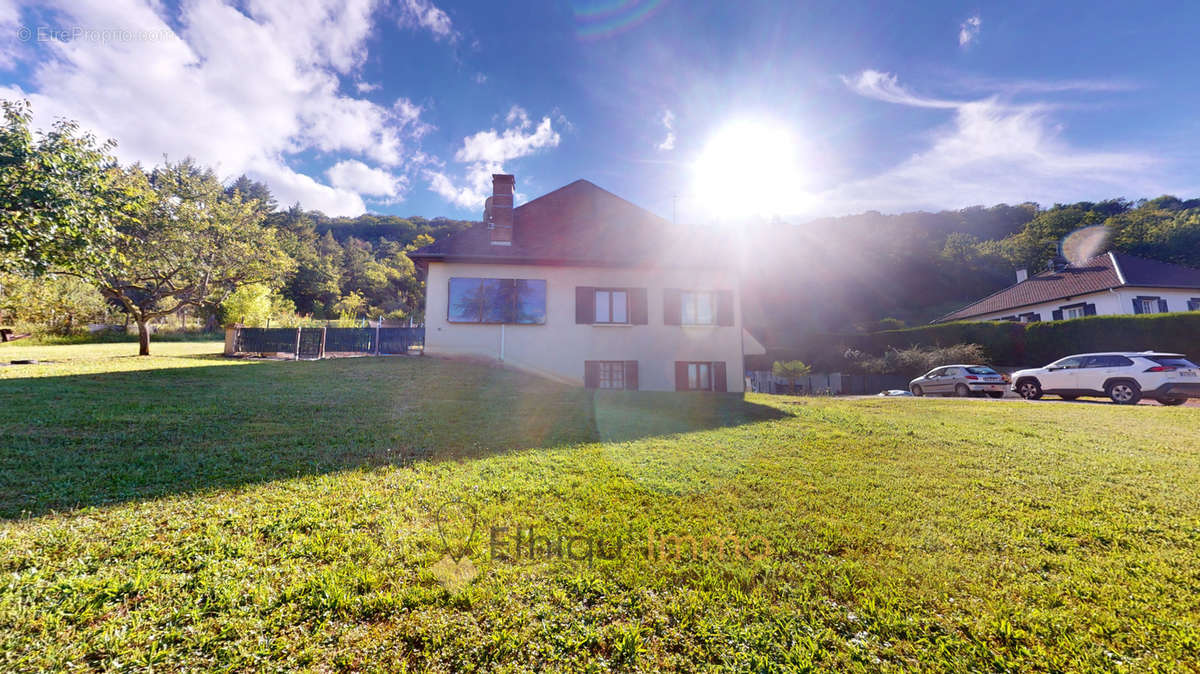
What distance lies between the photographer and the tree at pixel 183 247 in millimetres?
16656

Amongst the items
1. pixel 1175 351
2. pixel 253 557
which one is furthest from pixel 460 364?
pixel 1175 351

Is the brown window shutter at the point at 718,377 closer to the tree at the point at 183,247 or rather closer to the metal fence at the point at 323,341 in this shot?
the metal fence at the point at 323,341

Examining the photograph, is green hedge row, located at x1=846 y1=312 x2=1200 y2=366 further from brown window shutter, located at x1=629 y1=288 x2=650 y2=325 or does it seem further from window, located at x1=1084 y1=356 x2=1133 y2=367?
brown window shutter, located at x1=629 y1=288 x2=650 y2=325

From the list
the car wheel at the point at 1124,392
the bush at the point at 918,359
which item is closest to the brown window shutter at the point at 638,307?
the car wheel at the point at 1124,392

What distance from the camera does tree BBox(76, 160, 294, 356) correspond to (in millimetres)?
16656

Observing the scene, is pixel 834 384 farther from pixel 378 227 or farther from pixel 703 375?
pixel 378 227

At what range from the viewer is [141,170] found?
18250 mm

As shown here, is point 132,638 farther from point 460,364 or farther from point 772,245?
point 772,245

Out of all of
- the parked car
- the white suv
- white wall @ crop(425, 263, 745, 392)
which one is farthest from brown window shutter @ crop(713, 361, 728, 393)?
the white suv

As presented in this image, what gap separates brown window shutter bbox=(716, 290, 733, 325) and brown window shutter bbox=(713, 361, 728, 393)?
1.61m

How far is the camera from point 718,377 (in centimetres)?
1444

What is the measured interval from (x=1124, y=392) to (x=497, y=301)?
19.3 meters

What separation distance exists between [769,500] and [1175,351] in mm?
26045

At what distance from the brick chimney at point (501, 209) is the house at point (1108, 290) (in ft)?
104
